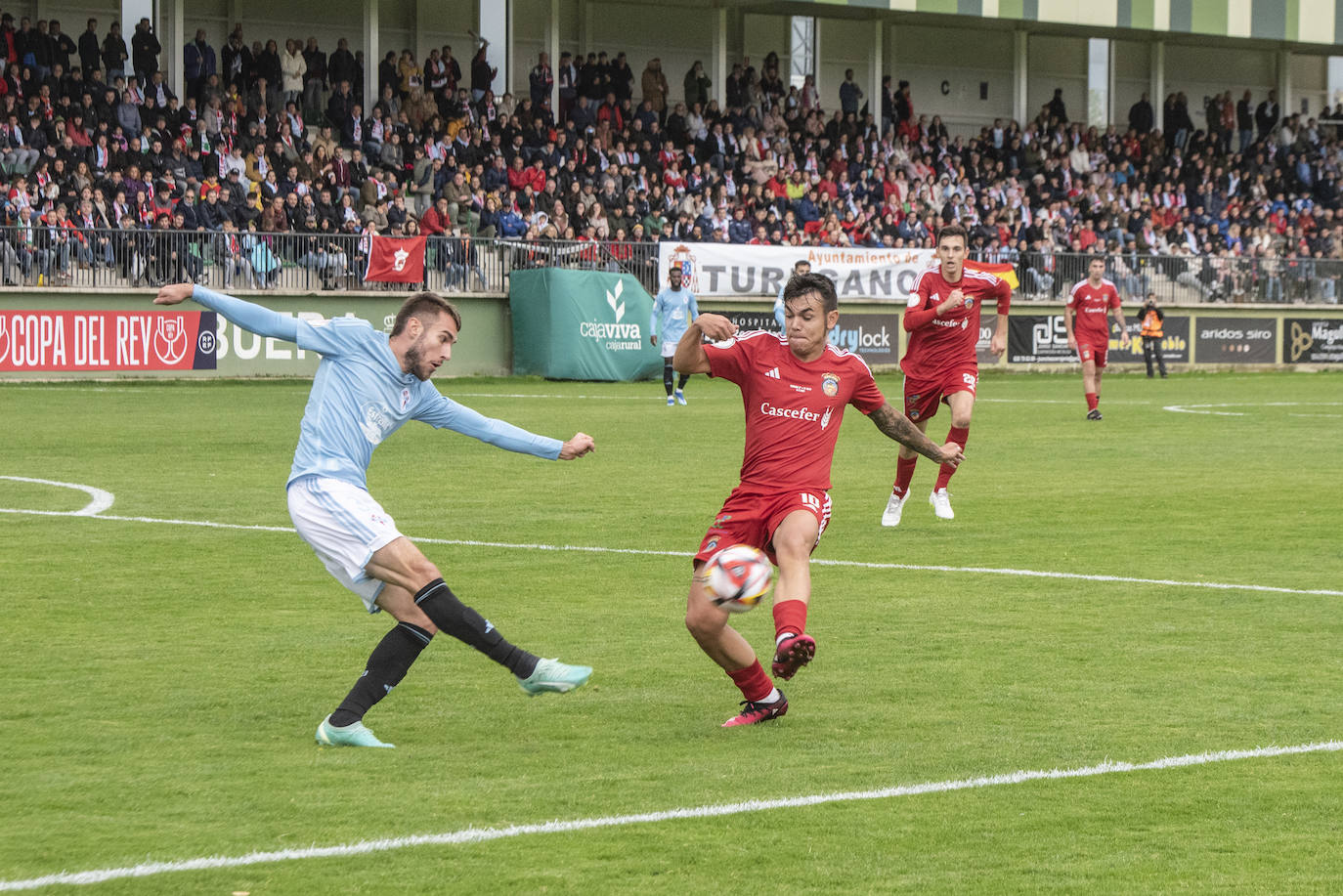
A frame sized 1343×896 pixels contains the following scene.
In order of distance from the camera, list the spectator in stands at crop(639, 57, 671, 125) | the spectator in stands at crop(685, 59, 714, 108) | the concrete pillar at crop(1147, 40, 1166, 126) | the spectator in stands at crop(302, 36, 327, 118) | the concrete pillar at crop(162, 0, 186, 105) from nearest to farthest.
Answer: the spectator in stands at crop(302, 36, 327, 118)
the concrete pillar at crop(162, 0, 186, 105)
the spectator in stands at crop(639, 57, 671, 125)
the spectator in stands at crop(685, 59, 714, 108)
the concrete pillar at crop(1147, 40, 1166, 126)

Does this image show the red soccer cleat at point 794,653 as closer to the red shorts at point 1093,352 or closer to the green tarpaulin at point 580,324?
the red shorts at point 1093,352

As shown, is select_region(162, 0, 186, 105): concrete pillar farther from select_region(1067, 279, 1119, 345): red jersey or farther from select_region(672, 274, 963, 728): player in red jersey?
select_region(672, 274, 963, 728): player in red jersey

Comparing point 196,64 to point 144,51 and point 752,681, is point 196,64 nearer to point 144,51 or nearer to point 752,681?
point 144,51

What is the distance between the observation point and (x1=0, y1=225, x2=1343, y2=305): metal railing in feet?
98.9

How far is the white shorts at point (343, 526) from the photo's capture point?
634cm

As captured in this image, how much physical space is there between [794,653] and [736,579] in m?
0.38

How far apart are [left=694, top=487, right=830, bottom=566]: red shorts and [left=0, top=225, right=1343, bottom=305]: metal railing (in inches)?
999

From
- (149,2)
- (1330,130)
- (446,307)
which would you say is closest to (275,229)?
(149,2)

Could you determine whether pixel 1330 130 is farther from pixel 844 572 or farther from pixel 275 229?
pixel 844 572

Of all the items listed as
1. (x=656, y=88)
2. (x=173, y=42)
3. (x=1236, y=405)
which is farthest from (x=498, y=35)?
(x=1236, y=405)

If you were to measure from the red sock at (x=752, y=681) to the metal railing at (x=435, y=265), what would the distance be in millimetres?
25759

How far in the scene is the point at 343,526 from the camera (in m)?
6.36

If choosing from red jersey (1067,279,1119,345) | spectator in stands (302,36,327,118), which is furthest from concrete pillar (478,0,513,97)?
red jersey (1067,279,1119,345)

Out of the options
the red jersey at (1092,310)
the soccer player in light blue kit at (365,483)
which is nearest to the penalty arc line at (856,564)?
the soccer player in light blue kit at (365,483)
